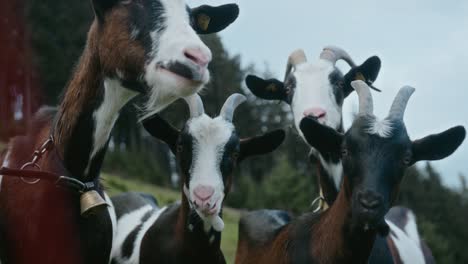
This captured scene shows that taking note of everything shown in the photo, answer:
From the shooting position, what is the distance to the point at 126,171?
122 ft

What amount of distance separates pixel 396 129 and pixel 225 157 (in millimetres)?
1580

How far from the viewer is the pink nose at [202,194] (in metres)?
5.09

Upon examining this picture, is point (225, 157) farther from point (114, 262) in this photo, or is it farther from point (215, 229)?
point (114, 262)

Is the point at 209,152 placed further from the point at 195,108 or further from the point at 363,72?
the point at 363,72

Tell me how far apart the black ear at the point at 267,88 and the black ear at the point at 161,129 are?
1103mm

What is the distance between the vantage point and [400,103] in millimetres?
5035

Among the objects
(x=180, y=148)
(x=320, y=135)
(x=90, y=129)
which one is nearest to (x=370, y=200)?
(x=320, y=135)

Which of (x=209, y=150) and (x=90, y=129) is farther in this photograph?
(x=209, y=150)

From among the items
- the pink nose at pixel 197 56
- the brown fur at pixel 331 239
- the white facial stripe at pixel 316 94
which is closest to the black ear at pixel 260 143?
the white facial stripe at pixel 316 94

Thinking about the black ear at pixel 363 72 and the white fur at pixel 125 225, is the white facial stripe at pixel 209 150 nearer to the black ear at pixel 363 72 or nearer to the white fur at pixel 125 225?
the black ear at pixel 363 72

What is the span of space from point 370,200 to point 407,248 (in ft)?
8.04

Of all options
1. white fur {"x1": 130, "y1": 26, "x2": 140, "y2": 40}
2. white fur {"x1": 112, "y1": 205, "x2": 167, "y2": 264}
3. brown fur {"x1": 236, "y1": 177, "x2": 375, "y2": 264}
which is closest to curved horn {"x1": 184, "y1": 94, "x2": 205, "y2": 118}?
white fur {"x1": 112, "y1": 205, "x2": 167, "y2": 264}

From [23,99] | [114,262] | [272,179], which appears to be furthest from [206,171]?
[272,179]

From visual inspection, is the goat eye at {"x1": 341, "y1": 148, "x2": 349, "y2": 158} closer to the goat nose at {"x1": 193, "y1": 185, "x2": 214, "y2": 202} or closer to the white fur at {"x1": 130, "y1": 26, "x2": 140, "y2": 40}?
the goat nose at {"x1": 193, "y1": 185, "x2": 214, "y2": 202}
